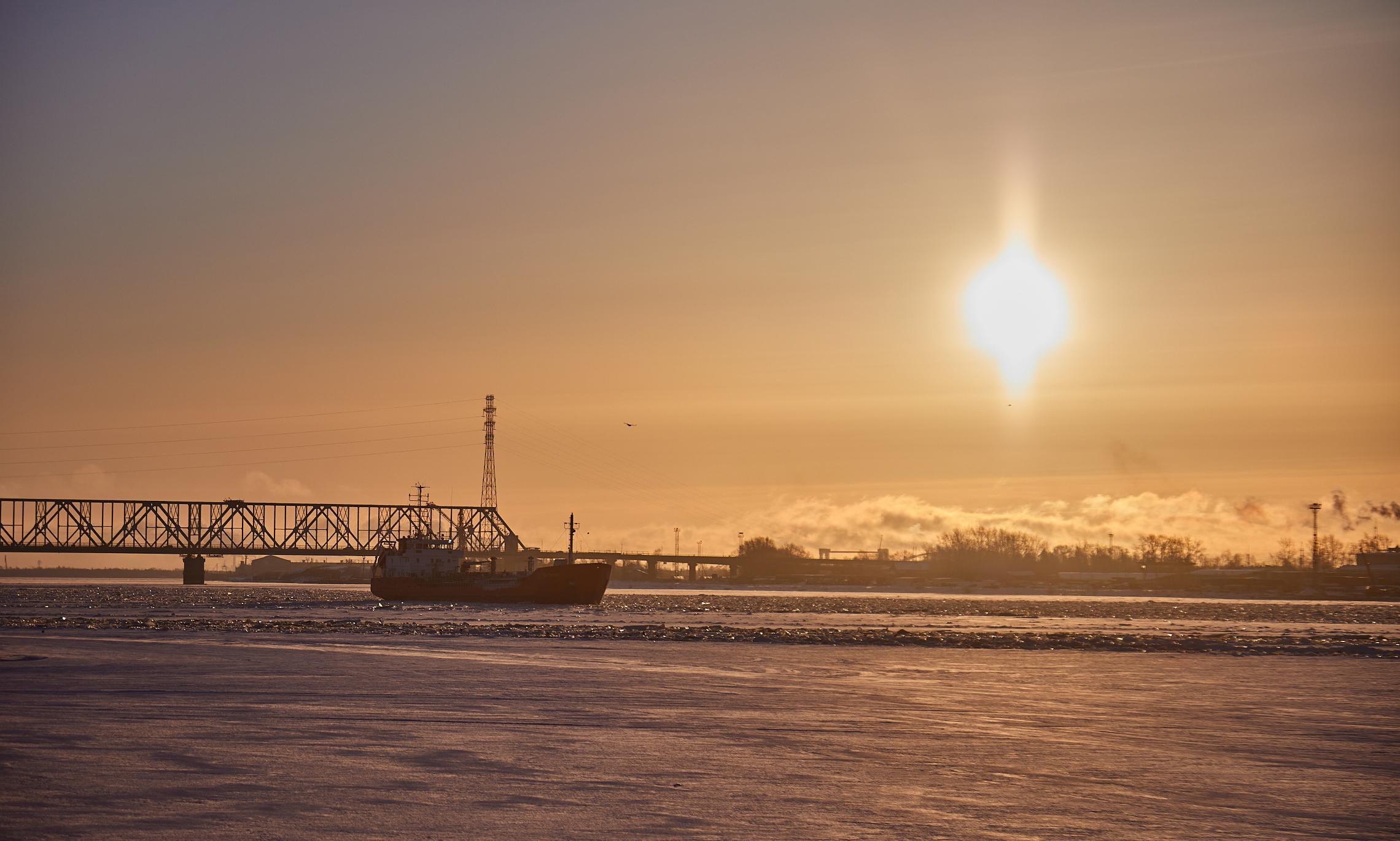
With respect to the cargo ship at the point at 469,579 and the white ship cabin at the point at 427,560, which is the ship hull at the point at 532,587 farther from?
the white ship cabin at the point at 427,560

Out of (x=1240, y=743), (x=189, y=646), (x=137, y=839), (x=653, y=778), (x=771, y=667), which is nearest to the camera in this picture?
(x=137, y=839)

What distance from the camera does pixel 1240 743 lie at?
65.2ft

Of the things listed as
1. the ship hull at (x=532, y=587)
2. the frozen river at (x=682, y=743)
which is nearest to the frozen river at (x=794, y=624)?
the ship hull at (x=532, y=587)

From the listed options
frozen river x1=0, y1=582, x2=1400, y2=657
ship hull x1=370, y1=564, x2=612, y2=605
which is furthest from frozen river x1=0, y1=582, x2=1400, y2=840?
ship hull x1=370, y1=564, x2=612, y2=605

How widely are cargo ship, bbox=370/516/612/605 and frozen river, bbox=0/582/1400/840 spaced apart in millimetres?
80036

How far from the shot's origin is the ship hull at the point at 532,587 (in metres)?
122

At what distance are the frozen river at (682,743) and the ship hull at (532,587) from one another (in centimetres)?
7969

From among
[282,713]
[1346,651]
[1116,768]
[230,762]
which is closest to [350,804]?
[230,762]

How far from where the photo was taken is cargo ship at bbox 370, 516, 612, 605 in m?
122

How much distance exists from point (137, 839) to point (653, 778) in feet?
20.9

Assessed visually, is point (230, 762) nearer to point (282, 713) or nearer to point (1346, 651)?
point (282, 713)

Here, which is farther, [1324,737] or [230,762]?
[1324,737]

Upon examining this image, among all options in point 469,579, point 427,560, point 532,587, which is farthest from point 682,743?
point 427,560

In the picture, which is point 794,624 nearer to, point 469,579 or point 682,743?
point 682,743
